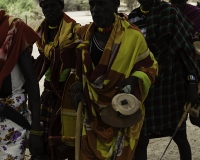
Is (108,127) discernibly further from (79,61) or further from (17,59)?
(17,59)

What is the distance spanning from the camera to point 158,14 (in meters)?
3.97

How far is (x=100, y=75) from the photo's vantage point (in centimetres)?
313

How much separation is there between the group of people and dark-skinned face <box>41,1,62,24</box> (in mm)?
10

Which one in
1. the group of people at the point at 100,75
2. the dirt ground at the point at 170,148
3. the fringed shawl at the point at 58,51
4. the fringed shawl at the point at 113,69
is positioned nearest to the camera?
the group of people at the point at 100,75

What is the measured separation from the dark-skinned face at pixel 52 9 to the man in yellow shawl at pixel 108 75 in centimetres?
81

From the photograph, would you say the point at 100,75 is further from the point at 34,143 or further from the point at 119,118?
the point at 34,143

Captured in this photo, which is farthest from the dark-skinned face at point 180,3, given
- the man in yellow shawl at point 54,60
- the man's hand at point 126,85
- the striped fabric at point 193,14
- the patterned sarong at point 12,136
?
the patterned sarong at point 12,136

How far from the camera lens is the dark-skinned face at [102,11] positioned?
10.2 feet

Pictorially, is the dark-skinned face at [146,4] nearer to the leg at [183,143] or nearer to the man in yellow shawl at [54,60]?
the man in yellow shawl at [54,60]

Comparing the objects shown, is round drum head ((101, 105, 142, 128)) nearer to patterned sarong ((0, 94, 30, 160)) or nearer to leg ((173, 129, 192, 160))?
patterned sarong ((0, 94, 30, 160))

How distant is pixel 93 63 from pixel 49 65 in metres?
0.97

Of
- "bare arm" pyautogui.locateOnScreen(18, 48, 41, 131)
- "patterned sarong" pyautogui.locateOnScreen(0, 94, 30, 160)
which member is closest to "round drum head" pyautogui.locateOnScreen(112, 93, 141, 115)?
"bare arm" pyautogui.locateOnScreen(18, 48, 41, 131)

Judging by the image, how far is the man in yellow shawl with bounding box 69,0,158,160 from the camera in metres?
3.11

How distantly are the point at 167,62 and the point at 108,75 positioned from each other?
45.4 inches
